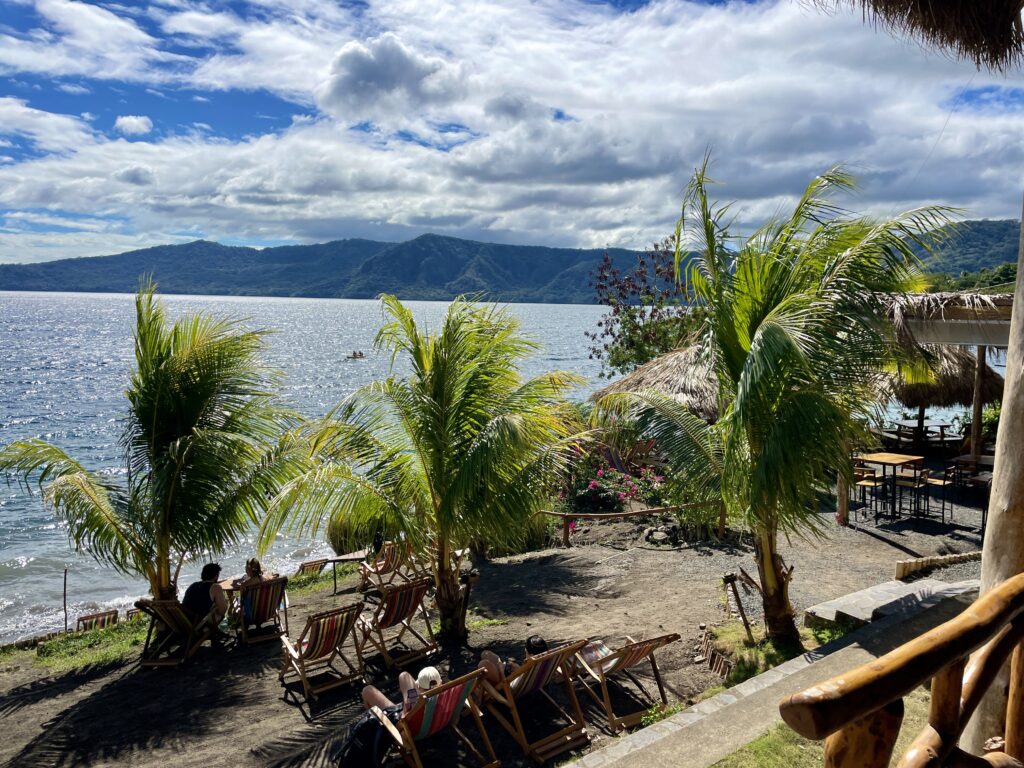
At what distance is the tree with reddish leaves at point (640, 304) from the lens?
24.0 meters

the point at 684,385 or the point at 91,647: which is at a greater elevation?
the point at 684,385

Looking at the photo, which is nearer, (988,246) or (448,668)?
(448,668)

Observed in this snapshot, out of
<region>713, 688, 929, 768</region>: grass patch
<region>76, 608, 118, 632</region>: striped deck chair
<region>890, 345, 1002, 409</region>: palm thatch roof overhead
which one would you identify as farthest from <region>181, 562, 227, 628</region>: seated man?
<region>890, 345, 1002, 409</region>: palm thatch roof overhead

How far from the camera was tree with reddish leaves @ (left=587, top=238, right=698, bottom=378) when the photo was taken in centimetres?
2397

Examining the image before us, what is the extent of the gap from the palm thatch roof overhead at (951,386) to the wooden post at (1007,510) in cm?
1288

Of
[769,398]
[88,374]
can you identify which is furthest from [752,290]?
[88,374]

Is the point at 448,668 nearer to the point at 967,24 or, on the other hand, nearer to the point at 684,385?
the point at 967,24

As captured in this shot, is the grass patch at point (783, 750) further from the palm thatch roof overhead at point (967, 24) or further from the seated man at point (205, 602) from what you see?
the seated man at point (205, 602)

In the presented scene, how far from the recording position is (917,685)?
54.9 inches

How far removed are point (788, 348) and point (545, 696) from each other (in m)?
3.43

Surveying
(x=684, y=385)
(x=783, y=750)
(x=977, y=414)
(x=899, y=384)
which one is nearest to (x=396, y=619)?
(x=783, y=750)

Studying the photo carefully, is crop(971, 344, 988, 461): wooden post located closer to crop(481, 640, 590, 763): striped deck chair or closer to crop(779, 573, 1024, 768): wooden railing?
crop(481, 640, 590, 763): striped deck chair

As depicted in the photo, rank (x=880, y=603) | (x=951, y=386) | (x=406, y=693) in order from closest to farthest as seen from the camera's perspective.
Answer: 1. (x=406, y=693)
2. (x=880, y=603)
3. (x=951, y=386)

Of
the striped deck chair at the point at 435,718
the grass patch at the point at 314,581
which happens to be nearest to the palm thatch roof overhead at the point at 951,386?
the grass patch at the point at 314,581
